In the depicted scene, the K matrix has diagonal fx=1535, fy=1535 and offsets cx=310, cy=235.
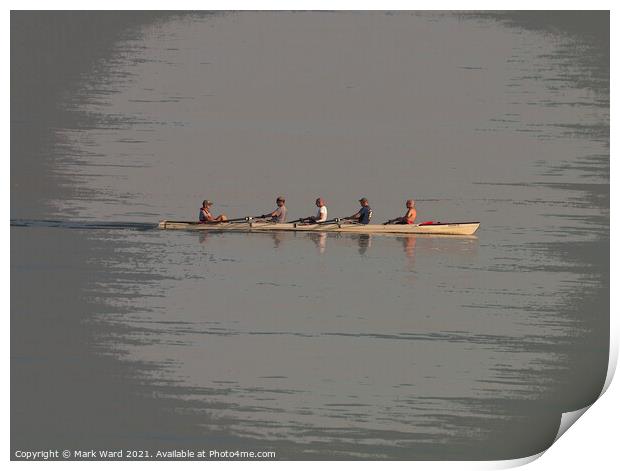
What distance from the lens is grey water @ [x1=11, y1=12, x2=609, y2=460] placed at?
14.9 meters

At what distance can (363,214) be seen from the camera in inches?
862

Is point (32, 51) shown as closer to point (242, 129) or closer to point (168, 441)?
point (242, 129)

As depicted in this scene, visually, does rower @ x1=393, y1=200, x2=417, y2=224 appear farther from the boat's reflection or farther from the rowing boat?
the boat's reflection

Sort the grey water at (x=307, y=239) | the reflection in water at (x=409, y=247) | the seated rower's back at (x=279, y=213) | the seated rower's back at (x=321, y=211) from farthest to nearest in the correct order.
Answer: the seated rower's back at (x=279, y=213) < the seated rower's back at (x=321, y=211) < the reflection in water at (x=409, y=247) < the grey water at (x=307, y=239)

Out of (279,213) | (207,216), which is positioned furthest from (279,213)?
(207,216)

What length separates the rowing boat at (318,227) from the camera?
850 inches

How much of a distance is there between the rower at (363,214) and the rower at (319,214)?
0.40 meters

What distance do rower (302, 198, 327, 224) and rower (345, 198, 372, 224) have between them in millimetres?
399

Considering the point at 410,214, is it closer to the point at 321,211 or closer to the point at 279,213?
the point at 321,211

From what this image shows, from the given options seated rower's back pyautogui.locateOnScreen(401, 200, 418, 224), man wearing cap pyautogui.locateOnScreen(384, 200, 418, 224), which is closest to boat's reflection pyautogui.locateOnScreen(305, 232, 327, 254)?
man wearing cap pyautogui.locateOnScreen(384, 200, 418, 224)

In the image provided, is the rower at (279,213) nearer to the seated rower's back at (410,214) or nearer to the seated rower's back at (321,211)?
the seated rower's back at (321,211)

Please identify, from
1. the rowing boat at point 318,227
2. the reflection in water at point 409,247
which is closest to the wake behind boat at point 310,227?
the rowing boat at point 318,227

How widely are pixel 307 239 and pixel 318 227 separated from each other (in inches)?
22.9

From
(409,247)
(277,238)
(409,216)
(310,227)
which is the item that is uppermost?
(409,216)
